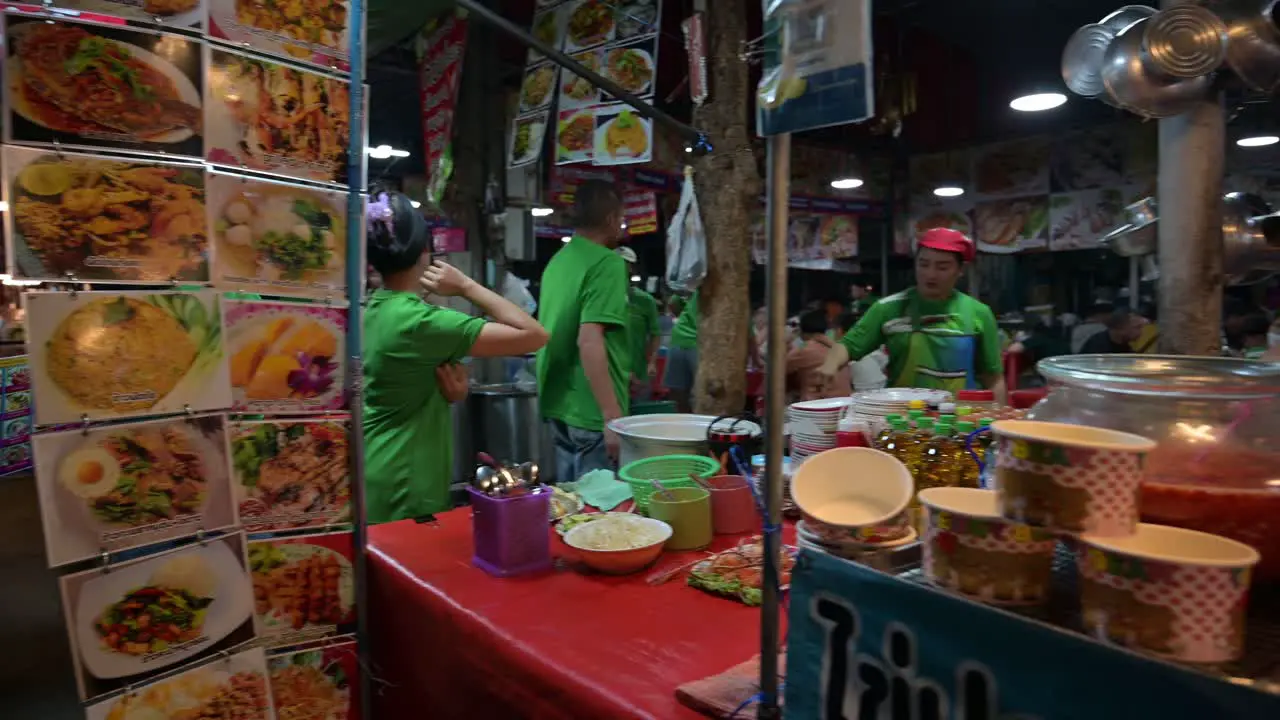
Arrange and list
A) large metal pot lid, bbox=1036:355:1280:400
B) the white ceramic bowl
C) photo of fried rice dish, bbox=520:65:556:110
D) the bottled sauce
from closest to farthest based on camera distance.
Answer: large metal pot lid, bbox=1036:355:1280:400 < the white ceramic bowl < the bottled sauce < photo of fried rice dish, bbox=520:65:556:110

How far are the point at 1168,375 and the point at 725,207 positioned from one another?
9.74ft

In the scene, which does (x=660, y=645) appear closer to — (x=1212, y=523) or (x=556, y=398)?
(x=1212, y=523)

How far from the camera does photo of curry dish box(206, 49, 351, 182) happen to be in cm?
172

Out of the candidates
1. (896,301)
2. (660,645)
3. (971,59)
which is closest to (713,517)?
(660,645)

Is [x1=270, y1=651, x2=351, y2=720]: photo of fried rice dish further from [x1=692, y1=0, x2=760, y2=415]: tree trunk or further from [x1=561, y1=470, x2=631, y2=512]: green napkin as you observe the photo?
[x1=692, y1=0, x2=760, y2=415]: tree trunk

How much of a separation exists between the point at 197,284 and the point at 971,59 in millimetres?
9256

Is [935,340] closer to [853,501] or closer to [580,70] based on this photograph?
[580,70]

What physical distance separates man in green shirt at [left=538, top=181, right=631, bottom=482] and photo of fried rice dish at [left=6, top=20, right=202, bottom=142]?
2.07 meters

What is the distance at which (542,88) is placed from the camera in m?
5.95

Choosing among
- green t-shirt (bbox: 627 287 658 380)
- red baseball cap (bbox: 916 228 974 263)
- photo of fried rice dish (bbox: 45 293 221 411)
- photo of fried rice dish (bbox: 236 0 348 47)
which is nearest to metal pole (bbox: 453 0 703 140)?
red baseball cap (bbox: 916 228 974 263)

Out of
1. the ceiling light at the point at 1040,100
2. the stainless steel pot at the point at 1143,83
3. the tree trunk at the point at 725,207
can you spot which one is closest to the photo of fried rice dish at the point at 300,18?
the tree trunk at the point at 725,207

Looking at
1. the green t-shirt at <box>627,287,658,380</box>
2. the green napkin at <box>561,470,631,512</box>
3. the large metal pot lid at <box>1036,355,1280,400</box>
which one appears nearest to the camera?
the large metal pot lid at <box>1036,355,1280,400</box>

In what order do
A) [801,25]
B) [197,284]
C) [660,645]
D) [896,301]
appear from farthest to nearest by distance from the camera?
1. [896,301]
2. [197,284]
3. [660,645]
4. [801,25]

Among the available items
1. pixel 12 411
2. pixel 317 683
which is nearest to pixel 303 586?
pixel 317 683
